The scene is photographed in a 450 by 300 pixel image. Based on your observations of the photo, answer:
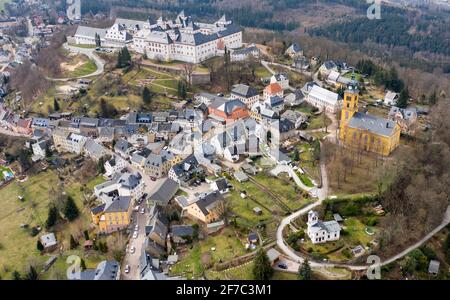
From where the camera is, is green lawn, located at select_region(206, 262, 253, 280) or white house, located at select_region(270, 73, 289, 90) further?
white house, located at select_region(270, 73, 289, 90)

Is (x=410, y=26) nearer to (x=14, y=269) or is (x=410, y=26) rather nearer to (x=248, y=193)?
(x=248, y=193)

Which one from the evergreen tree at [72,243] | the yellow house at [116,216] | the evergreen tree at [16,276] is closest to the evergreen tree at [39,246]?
the evergreen tree at [72,243]

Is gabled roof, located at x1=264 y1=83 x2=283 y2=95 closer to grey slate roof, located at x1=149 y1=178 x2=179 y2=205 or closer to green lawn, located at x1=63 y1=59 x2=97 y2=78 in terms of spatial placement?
grey slate roof, located at x1=149 y1=178 x2=179 y2=205

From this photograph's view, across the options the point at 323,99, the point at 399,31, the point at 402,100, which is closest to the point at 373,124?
the point at 402,100

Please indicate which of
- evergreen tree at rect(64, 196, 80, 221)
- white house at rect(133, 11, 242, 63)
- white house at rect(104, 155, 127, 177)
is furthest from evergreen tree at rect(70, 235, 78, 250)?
white house at rect(133, 11, 242, 63)

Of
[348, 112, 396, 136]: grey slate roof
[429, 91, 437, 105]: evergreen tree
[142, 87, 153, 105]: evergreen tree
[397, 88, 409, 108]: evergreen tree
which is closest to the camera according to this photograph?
[348, 112, 396, 136]: grey slate roof
